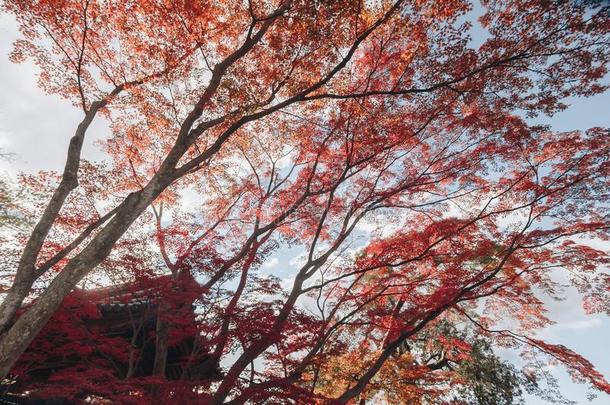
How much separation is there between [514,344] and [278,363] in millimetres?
10352

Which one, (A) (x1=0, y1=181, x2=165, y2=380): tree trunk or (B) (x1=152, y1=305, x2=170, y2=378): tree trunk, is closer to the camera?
(A) (x1=0, y1=181, x2=165, y2=380): tree trunk

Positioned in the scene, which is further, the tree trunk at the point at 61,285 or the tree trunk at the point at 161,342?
the tree trunk at the point at 161,342

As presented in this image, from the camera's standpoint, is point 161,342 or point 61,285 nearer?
point 61,285

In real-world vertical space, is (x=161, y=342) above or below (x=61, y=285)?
below

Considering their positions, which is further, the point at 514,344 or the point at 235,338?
the point at 514,344

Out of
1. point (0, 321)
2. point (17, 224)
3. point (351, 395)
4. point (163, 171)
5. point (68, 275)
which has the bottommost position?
point (351, 395)

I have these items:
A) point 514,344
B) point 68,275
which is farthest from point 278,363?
point 514,344

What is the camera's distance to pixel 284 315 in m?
7.59

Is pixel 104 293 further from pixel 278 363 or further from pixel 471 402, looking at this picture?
pixel 471 402

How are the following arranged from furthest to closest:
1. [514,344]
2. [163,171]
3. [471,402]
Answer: [471,402] < [514,344] < [163,171]

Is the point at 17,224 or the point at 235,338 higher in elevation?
the point at 17,224

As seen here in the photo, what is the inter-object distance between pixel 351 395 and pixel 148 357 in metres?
5.81

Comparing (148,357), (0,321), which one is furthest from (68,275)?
(148,357)

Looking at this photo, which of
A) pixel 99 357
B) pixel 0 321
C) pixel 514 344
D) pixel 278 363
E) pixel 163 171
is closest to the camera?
pixel 0 321
